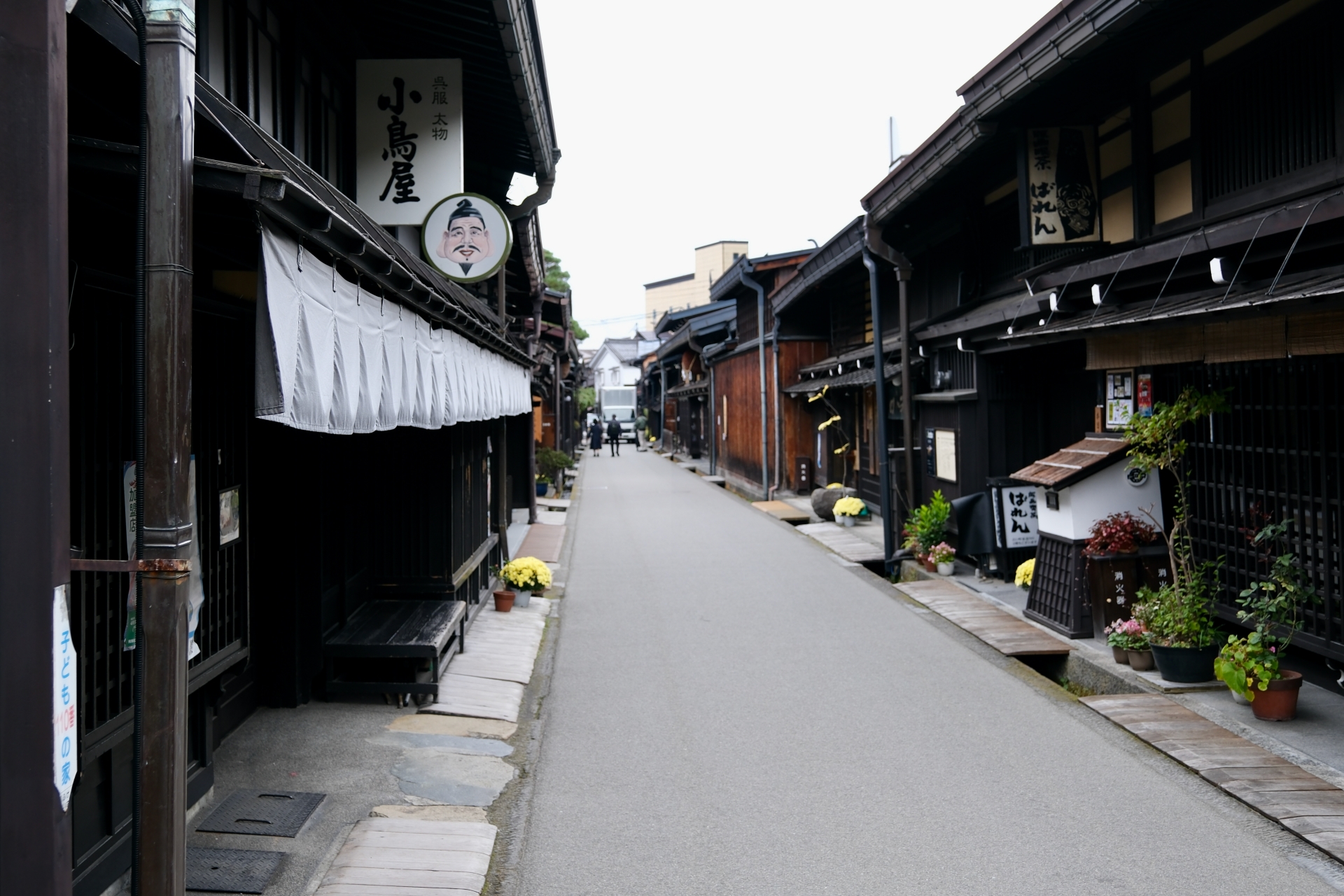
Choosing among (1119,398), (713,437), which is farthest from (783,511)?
(1119,398)

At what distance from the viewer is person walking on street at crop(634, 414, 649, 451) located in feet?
233

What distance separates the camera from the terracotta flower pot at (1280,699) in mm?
7621

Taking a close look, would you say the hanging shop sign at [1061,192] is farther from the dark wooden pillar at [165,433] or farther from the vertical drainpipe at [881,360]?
the dark wooden pillar at [165,433]

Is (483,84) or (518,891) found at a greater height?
(483,84)

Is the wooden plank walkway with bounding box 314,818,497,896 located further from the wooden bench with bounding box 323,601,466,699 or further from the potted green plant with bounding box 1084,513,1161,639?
the potted green plant with bounding box 1084,513,1161,639

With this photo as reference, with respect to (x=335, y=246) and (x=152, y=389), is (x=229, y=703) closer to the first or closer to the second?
(x=335, y=246)

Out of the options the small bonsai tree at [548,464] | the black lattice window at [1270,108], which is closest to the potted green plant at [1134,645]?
the black lattice window at [1270,108]

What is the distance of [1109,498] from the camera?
10547 mm

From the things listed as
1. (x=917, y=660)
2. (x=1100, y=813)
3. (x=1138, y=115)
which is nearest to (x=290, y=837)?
(x=1100, y=813)

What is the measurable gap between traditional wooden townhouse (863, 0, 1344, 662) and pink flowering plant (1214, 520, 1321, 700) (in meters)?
0.14

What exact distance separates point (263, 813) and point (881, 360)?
12728mm

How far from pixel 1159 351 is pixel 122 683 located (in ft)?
28.3

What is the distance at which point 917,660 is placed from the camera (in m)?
10.5

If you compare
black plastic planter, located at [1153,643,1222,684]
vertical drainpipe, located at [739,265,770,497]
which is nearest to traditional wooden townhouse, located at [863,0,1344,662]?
black plastic planter, located at [1153,643,1222,684]
